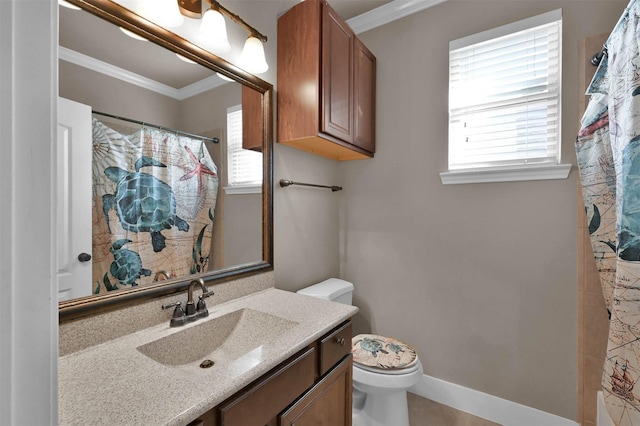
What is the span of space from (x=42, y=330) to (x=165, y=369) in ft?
1.86

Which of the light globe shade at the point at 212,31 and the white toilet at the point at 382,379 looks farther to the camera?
the white toilet at the point at 382,379

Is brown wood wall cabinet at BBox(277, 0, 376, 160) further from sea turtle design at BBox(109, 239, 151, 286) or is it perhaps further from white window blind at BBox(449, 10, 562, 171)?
sea turtle design at BBox(109, 239, 151, 286)

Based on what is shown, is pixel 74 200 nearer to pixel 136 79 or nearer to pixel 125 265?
pixel 125 265

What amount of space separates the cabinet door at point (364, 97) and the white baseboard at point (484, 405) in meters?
1.70

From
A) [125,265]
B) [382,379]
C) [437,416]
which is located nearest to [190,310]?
[125,265]

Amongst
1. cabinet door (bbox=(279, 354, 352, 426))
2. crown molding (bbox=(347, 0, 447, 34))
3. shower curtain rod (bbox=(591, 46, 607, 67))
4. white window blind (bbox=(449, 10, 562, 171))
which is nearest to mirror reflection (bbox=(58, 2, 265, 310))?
cabinet door (bbox=(279, 354, 352, 426))

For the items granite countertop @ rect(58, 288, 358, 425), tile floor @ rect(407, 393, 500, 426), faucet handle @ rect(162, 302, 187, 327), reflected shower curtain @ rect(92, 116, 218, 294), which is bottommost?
tile floor @ rect(407, 393, 500, 426)

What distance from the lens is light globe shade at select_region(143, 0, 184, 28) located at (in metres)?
1.05

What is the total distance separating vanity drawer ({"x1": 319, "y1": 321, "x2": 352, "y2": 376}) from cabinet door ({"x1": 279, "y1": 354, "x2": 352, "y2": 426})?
39 mm

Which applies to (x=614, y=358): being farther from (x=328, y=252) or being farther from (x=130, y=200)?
(x=130, y=200)

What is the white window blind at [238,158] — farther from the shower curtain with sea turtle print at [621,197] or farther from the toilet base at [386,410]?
the shower curtain with sea turtle print at [621,197]

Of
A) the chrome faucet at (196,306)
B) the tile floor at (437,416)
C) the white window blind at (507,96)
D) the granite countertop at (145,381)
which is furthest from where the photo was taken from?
the tile floor at (437,416)

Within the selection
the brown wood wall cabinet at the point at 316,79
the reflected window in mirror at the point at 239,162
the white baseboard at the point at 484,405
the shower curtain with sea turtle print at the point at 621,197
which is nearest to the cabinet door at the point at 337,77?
the brown wood wall cabinet at the point at 316,79

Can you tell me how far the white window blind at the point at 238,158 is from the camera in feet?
4.56
